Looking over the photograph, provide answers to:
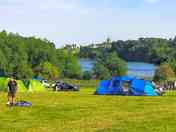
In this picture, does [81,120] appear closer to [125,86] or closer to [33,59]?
[125,86]

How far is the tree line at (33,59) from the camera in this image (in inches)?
5113

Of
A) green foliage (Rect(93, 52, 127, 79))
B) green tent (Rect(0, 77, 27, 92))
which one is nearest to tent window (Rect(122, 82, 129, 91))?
green tent (Rect(0, 77, 27, 92))

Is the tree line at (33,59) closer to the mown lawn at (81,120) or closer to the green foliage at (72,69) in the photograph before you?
the green foliage at (72,69)

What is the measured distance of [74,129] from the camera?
17.3m

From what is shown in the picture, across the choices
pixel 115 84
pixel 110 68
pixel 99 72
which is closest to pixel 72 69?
pixel 110 68

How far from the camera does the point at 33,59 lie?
149000 millimetres

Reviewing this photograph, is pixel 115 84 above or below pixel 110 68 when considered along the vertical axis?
above

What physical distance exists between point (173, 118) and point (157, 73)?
84.2 meters

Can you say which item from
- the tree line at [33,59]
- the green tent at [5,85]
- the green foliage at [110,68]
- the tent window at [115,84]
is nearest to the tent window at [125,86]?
the tent window at [115,84]

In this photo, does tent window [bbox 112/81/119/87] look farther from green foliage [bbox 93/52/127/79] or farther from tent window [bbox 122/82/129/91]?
green foliage [bbox 93/52/127/79]

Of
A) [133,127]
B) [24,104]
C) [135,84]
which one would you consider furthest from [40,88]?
[133,127]

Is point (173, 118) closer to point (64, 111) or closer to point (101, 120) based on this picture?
point (101, 120)

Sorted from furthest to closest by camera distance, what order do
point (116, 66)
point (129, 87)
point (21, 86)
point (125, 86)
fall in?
point (116, 66) < point (21, 86) < point (125, 86) < point (129, 87)

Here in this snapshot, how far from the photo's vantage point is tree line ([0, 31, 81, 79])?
12988 cm
